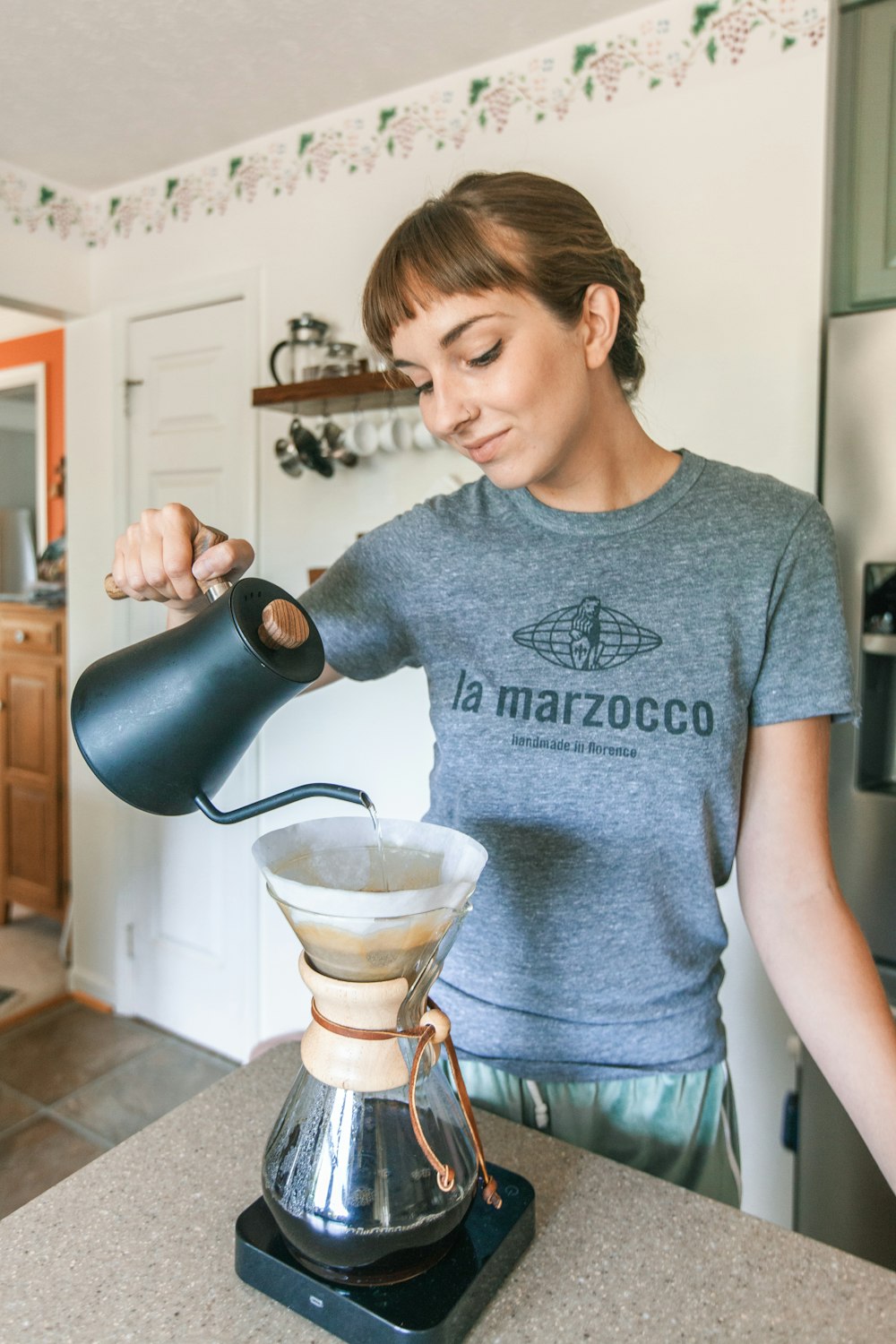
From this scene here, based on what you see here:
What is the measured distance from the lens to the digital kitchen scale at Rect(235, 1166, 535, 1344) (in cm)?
57

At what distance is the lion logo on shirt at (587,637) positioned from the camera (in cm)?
94

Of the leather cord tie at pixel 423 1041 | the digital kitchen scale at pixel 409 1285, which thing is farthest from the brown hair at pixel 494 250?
the digital kitchen scale at pixel 409 1285

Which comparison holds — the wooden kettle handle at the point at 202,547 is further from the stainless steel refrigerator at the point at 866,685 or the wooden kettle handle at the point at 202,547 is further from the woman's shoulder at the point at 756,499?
the stainless steel refrigerator at the point at 866,685

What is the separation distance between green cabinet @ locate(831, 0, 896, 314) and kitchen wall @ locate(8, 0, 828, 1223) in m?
0.04

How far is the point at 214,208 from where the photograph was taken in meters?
2.55

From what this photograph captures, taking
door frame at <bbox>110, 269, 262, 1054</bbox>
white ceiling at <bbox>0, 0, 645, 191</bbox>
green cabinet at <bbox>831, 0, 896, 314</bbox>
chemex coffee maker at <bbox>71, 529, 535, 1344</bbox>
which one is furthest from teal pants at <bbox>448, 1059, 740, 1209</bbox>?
white ceiling at <bbox>0, 0, 645, 191</bbox>

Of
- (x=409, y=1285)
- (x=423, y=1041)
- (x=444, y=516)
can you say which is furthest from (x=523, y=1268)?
(x=444, y=516)

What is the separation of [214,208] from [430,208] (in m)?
1.98

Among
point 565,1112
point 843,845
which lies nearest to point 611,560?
point 565,1112

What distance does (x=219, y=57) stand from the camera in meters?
2.03

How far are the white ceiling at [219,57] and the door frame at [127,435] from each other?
0.38 metres

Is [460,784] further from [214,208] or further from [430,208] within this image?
[214,208]

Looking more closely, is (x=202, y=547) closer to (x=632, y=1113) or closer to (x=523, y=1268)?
(x=523, y=1268)

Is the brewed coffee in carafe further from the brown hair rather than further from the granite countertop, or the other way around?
the brown hair
